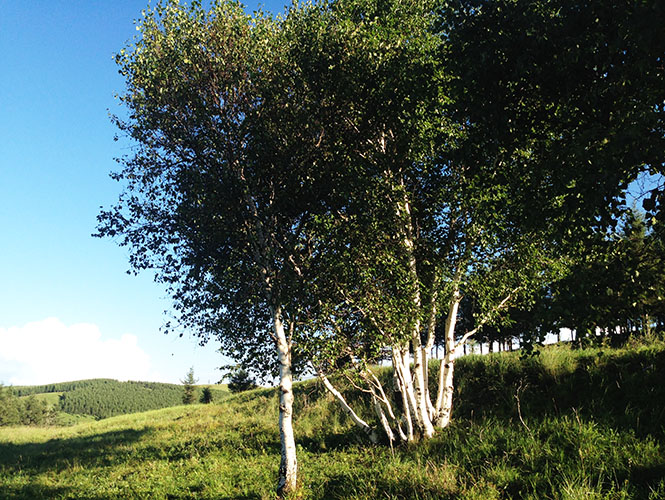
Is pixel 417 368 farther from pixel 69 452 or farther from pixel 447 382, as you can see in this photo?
pixel 69 452

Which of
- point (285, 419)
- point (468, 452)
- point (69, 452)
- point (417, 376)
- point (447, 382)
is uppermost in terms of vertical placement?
point (417, 376)

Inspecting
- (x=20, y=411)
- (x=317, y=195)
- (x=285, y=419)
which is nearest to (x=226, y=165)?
(x=317, y=195)

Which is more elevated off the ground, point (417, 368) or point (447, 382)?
point (417, 368)

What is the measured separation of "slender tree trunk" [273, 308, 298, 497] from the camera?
10742 mm

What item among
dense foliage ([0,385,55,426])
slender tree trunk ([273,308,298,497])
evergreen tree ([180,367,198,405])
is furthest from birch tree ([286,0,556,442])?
dense foliage ([0,385,55,426])

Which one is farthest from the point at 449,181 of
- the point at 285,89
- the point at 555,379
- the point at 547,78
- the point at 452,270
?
the point at 555,379

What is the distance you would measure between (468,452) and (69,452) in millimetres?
22077

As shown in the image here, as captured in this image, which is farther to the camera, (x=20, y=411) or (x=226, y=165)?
(x=20, y=411)

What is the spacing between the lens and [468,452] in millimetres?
10250

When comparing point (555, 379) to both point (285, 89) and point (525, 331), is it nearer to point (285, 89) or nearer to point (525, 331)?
point (525, 331)

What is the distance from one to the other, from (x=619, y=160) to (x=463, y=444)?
334 inches

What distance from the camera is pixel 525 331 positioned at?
8008 millimetres

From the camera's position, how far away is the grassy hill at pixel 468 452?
8.11m

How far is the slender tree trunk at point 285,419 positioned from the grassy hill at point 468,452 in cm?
45
